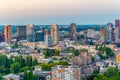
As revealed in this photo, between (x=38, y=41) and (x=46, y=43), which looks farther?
(x=38, y=41)

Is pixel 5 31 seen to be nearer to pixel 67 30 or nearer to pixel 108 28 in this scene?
pixel 67 30

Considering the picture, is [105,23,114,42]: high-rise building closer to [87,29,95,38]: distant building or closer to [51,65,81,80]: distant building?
[87,29,95,38]: distant building

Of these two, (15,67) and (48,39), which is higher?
(48,39)

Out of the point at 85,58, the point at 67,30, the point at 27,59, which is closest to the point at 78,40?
the point at 67,30

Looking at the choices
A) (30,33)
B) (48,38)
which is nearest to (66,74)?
(48,38)

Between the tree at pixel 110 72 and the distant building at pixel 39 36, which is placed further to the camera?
the distant building at pixel 39 36

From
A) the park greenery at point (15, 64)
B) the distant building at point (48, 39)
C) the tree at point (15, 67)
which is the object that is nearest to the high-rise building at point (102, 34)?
the distant building at point (48, 39)

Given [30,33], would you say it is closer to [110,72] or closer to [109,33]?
[109,33]

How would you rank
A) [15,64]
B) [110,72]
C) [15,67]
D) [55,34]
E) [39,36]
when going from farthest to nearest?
[39,36] → [55,34] → [15,64] → [15,67] → [110,72]

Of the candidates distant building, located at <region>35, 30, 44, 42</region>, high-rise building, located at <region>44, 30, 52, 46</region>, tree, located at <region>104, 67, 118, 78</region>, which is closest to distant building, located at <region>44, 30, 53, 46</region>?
high-rise building, located at <region>44, 30, 52, 46</region>

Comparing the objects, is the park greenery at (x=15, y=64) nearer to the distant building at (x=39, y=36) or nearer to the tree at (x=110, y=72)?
the tree at (x=110, y=72)

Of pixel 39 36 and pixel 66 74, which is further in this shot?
pixel 39 36
